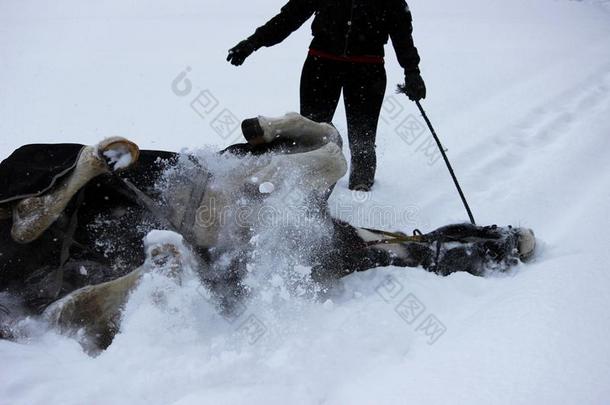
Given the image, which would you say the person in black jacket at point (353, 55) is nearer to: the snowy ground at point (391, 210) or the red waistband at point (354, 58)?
the red waistband at point (354, 58)

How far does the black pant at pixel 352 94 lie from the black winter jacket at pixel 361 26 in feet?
0.37

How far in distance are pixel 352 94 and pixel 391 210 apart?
882mm

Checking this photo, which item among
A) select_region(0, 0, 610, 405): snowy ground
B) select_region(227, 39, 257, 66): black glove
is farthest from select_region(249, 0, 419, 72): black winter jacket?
select_region(0, 0, 610, 405): snowy ground

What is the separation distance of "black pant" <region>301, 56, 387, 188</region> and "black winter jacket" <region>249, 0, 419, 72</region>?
114 millimetres

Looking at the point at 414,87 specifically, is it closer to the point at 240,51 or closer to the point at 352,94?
the point at 352,94

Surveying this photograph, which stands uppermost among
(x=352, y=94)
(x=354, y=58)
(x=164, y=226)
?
(x=164, y=226)

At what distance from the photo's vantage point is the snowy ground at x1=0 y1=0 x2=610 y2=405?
1.75m

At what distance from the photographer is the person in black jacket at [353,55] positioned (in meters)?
3.27

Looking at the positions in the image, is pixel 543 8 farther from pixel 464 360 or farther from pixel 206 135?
pixel 464 360

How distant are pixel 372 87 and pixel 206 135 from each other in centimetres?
185

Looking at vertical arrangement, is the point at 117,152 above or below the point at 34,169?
below

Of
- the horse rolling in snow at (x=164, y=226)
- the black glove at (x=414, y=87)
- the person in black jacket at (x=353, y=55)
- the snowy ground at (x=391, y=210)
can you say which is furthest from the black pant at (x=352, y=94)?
the horse rolling in snow at (x=164, y=226)

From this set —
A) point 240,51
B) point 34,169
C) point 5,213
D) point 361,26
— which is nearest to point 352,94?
point 361,26

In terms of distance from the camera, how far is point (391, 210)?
347 centimetres
